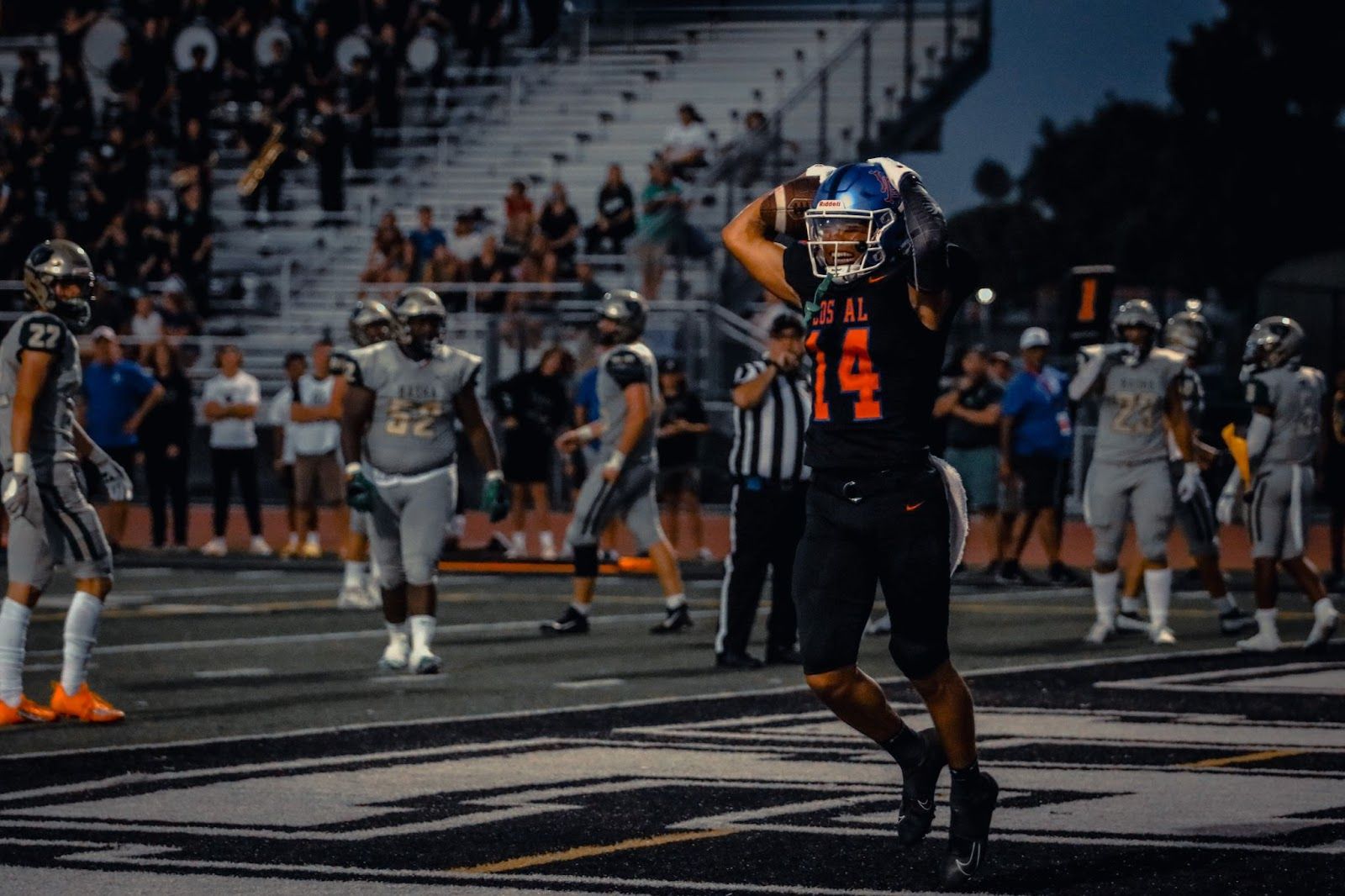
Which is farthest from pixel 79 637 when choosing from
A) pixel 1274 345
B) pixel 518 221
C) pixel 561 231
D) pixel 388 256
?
pixel 388 256

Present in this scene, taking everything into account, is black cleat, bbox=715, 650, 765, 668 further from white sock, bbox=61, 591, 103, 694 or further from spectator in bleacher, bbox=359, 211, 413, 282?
spectator in bleacher, bbox=359, 211, 413, 282

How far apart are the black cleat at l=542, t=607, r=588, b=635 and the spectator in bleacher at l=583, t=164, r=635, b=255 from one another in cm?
1300

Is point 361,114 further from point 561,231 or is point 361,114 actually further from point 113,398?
point 113,398

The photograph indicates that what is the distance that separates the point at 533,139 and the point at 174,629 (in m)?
18.1

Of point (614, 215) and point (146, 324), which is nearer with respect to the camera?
point (146, 324)

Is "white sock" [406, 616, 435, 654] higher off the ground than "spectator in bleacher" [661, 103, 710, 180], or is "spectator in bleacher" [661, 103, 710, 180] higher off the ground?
"spectator in bleacher" [661, 103, 710, 180]

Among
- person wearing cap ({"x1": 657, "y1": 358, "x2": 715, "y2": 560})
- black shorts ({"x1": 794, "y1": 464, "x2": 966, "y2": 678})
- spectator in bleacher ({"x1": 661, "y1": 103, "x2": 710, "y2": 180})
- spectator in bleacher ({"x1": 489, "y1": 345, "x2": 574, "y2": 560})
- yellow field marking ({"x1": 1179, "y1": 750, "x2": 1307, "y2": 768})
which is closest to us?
black shorts ({"x1": 794, "y1": 464, "x2": 966, "y2": 678})

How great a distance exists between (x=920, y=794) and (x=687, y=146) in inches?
882

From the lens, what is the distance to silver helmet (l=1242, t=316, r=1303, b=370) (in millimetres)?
14469

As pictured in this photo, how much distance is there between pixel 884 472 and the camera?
7.25 m

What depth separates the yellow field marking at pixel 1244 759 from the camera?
948cm

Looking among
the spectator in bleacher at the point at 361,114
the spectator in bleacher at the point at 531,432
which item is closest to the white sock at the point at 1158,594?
the spectator in bleacher at the point at 531,432

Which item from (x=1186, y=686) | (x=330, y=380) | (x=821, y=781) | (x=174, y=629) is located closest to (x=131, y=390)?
(x=330, y=380)

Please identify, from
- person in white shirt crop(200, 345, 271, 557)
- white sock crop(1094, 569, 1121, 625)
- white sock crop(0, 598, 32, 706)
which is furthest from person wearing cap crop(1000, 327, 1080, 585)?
white sock crop(0, 598, 32, 706)
